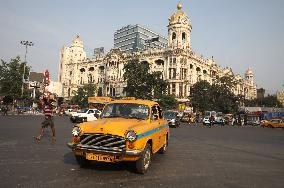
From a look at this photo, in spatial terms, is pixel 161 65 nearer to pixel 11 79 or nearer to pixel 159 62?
pixel 159 62

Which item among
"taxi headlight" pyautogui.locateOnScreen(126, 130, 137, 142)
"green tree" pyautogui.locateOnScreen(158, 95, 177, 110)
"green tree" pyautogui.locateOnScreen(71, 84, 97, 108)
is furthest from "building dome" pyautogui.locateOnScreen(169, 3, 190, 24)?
"taxi headlight" pyautogui.locateOnScreen(126, 130, 137, 142)

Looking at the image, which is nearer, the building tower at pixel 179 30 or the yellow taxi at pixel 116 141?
the yellow taxi at pixel 116 141

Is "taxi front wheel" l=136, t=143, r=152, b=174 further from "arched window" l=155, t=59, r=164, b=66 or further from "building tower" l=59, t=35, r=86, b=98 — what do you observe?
"building tower" l=59, t=35, r=86, b=98

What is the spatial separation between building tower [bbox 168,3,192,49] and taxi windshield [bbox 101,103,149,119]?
64.5 meters

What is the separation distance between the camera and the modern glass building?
145250 millimetres

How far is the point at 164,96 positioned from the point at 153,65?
58.3 feet

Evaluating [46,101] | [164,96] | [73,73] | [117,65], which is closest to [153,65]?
[117,65]

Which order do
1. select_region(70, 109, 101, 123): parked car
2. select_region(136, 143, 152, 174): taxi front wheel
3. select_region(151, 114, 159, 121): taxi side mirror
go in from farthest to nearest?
select_region(70, 109, 101, 123): parked car, select_region(151, 114, 159, 121): taxi side mirror, select_region(136, 143, 152, 174): taxi front wheel

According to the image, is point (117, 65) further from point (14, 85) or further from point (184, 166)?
point (184, 166)

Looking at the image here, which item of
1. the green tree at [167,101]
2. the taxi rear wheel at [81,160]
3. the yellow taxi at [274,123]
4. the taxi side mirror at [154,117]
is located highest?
the green tree at [167,101]

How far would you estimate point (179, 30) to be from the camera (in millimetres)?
71125

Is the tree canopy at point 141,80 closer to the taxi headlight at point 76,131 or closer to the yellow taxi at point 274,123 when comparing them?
the yellow taxi at point 274,123

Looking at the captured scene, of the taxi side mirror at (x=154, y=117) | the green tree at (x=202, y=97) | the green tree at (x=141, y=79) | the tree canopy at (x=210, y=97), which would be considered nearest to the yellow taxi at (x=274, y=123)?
the green tree at (x=202, y=97)

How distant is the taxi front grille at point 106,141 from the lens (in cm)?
645
